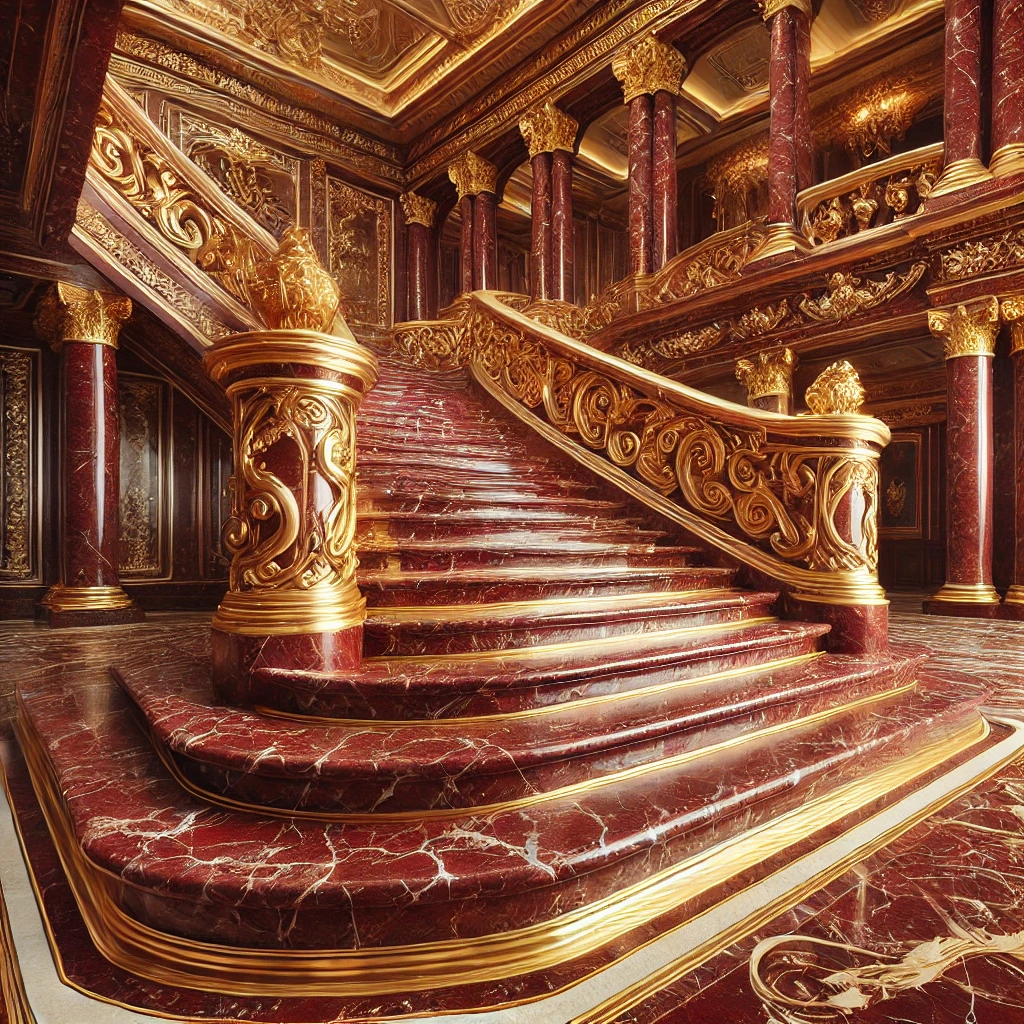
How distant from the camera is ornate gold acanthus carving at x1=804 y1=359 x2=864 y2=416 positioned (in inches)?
122

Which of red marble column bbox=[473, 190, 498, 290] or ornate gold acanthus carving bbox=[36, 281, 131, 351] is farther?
red marble column bbox=[473, 190, 498, 290]

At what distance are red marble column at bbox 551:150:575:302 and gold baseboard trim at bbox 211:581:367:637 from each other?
876 cm

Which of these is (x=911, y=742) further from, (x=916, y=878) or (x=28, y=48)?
(x=28, y=48)

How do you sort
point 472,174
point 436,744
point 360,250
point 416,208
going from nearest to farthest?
point 436,744
point 472,174
point 360,250
point 416,208

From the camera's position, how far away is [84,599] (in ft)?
17.2

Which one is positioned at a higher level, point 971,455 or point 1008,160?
point 1008,160

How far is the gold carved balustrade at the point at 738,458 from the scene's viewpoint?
2.96 m

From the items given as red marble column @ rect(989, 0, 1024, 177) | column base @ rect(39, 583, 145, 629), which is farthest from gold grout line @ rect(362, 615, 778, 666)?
red marble column @ rect(989, 0, 1024, 177)

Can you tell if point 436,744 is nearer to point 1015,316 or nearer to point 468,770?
point 468,770

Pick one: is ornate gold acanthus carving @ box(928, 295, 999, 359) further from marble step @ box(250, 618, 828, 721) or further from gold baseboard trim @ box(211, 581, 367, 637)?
gold baseboard trim @ box(211, 581, 367, 637)

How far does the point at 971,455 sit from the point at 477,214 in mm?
8236

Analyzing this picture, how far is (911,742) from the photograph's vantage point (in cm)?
211

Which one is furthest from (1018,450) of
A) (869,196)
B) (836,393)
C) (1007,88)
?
(836,393)

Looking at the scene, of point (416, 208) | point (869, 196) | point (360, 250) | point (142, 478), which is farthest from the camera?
point (416, 208)
